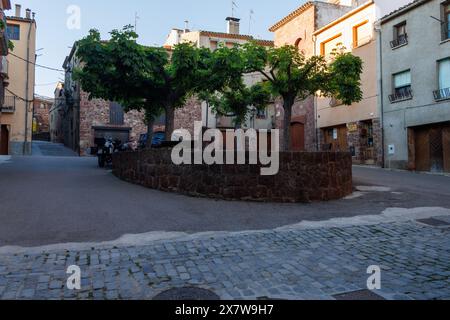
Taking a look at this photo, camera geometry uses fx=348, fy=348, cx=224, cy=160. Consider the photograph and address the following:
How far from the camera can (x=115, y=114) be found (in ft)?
99.0

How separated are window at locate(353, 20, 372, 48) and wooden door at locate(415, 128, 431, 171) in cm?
654

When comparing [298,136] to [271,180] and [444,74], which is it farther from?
[271,180]

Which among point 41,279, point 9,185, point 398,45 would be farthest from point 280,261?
point 398,45

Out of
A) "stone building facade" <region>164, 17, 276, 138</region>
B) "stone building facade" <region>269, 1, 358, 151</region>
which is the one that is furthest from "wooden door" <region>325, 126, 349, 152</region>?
"stone building facade" <region>164, 17, 276, 138</region>

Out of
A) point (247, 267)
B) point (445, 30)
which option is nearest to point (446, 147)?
point (445, 30)

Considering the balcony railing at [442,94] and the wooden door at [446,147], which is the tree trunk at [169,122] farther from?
the wooden door at [446,147]

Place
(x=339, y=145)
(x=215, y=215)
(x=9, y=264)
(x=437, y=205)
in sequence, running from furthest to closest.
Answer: (x=339, y=145)
(x=437, y=205)
(x=215, y=215)
(x=9, y=264)

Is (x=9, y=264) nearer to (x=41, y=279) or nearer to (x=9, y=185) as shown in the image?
(x=41, y=279)

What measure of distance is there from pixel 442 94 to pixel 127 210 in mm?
15445

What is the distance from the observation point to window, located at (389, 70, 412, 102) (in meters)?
17.8

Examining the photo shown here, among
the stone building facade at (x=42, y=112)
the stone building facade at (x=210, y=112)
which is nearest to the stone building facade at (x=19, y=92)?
the stone building facade at (x=210, y=112)

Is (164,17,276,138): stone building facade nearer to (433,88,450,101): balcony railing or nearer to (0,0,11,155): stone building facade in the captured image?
(0,0,11,155): stone building facade

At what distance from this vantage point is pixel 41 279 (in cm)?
366

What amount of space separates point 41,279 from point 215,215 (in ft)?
12.7
